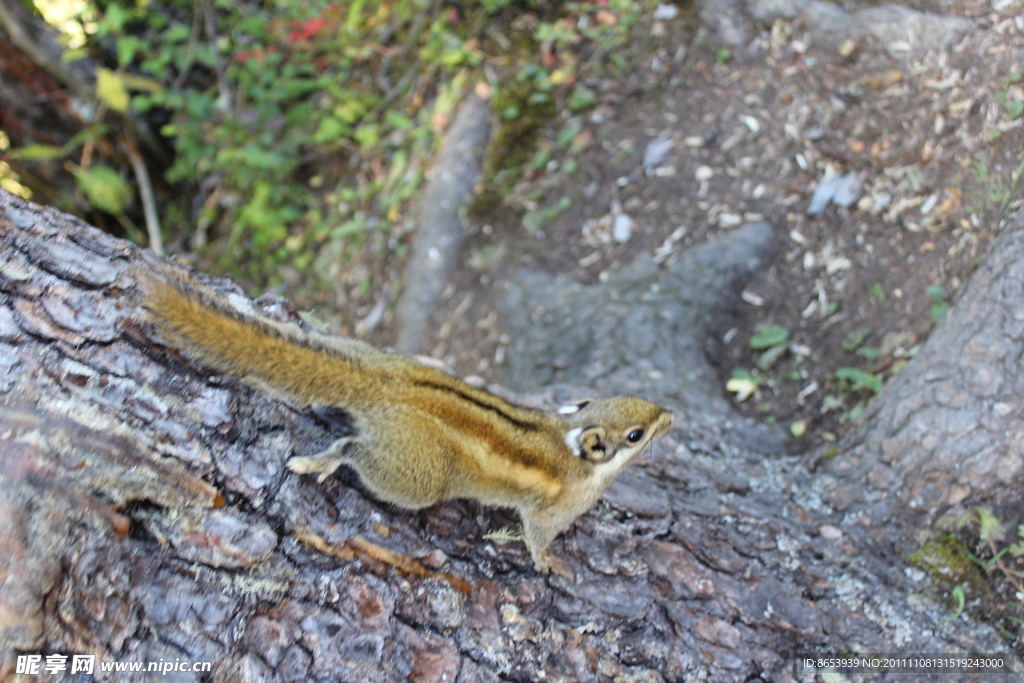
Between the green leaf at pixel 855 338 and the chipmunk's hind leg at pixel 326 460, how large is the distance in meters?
3.07

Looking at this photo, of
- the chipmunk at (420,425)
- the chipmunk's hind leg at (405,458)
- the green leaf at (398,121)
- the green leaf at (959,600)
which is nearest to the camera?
the chipmunk at (420,425)

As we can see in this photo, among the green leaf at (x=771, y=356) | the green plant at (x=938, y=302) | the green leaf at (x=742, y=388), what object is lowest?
the green leaf at (x=742, y=388)

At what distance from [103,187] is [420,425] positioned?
5313 mm

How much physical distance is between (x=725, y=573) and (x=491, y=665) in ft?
3.69

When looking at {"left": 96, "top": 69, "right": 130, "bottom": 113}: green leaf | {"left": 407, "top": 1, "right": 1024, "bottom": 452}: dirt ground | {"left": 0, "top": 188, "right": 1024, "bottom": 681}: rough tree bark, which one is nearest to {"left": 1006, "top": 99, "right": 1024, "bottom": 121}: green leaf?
{"left": 407, "top": 1, "right": 1024, "bottom": 452}: dirt ground

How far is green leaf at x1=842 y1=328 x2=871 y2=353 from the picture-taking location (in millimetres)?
4044

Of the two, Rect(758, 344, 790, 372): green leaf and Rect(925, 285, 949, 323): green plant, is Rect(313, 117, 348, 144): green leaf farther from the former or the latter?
Rect(925, 285, 949, 323): green plant

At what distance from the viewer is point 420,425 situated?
107 inches

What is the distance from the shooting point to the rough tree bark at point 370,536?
1904 mm

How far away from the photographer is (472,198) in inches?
244

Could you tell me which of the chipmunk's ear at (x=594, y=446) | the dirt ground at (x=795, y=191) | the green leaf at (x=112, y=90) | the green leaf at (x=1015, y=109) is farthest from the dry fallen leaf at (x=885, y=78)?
the green leaf at (x=112, y=90)

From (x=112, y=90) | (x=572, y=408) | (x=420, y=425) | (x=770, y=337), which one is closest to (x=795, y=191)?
(x=770, y=337)

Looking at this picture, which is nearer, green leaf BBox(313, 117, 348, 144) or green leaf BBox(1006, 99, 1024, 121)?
green leaf BBox(1006, 99, 1024, 121)

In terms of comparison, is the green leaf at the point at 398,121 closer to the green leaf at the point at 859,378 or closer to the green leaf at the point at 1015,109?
the green leaf at the point at 859,378
